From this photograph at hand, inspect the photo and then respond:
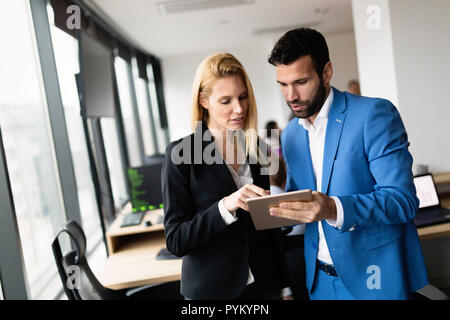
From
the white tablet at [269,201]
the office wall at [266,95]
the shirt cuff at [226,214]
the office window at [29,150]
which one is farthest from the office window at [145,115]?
the white tablet at [269,201]

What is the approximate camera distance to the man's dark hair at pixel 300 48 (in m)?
1.06

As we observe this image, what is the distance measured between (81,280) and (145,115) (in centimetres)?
455

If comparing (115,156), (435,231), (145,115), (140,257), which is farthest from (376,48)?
(145,115)

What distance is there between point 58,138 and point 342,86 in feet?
19.8

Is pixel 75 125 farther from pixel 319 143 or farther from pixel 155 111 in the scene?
pixel 155 111

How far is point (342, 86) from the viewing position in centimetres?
704

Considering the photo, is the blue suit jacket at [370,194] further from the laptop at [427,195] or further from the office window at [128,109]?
the office window at [128,109]

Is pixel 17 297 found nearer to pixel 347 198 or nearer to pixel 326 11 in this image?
pixel 347 198

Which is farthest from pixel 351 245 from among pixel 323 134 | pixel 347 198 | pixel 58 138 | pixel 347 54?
pixel 347 54

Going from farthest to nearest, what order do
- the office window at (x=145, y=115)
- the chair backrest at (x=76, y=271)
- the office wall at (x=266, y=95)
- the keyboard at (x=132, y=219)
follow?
the office wall at (x=266, y=95), the office window at (x=145, y=115), the keyboard at (x=132, y=219), the chair backrest at (x=76, y=271)

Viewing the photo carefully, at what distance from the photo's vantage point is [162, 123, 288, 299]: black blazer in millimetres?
1031

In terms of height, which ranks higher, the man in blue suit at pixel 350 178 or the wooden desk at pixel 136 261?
the man in blue suit at pixel 350 178

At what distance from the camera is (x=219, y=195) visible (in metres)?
1.08

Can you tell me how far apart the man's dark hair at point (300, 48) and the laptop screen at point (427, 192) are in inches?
57.1
